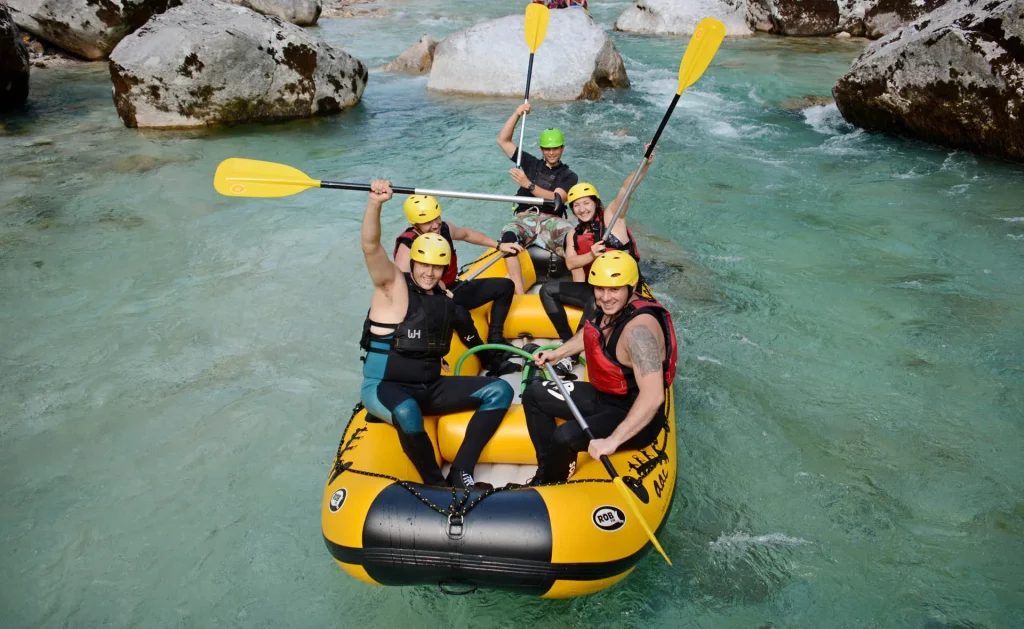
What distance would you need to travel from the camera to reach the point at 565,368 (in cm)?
398

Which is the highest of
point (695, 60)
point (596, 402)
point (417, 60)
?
point (695, 60)

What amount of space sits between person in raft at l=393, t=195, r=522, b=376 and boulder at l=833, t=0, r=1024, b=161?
6321 millimetres

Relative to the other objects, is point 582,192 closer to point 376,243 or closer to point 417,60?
point 376,243

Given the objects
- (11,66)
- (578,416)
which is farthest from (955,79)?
(11,66)

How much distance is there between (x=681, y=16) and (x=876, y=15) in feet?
13.7

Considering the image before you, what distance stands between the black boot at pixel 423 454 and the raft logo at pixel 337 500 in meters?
0.39

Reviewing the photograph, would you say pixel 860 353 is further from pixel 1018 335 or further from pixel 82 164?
pixel 82 164

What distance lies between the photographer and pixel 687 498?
3.68 metres

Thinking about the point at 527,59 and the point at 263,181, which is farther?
the point at 527,59

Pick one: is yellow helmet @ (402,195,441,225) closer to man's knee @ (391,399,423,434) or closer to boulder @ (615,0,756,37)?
man's knee @ (391,399,423,434)

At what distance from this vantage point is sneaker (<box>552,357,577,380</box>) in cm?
383

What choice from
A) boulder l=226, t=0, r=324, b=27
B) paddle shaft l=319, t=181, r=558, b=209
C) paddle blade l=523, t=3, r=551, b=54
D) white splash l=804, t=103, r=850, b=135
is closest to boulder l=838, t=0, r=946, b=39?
white splash l=804, t=103, r=850, b=135

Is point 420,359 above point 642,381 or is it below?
below

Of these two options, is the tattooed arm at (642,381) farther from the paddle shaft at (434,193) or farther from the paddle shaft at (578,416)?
the paddle shaft at (434,193)
